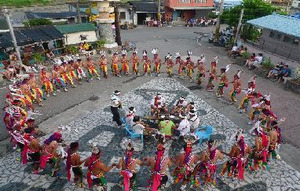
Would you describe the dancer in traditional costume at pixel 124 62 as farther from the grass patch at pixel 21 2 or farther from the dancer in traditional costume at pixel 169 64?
the grass patch at pixel 21 2

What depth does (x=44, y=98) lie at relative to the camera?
609 inches

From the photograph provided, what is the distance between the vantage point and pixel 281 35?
70.0ft

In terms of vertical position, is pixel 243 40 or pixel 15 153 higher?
pixel 243 40

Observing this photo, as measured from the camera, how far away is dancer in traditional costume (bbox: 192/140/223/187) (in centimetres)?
810

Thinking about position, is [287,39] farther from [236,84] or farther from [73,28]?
[73,28]

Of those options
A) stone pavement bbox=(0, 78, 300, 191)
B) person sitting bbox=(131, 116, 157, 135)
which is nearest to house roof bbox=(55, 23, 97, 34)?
stone pavement bbox=(0, 78, 300, 191)

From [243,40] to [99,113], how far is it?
18549mm

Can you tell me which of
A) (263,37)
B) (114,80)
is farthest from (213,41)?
(114,80)

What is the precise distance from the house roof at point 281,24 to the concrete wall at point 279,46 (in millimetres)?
683

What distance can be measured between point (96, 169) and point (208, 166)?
3.59 m


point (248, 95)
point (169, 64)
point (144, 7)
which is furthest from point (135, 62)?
point (144, 7)

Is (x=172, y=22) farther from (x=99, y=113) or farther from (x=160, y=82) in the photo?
(x=99, y=113)

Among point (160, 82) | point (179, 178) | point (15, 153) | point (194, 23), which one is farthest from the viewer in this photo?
point (194, 23)

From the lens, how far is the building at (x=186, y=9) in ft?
136
